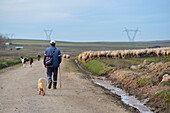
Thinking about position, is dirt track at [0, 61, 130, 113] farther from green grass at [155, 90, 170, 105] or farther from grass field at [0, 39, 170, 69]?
grass field at [0, 39, 170, 69]

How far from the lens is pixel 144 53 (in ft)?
126

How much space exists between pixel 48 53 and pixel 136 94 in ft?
16.8

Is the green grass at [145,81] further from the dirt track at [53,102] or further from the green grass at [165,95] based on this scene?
the dirt track at [53,102]

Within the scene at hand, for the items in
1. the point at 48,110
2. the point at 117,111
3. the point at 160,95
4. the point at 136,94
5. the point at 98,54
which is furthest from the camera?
the point at 98,54

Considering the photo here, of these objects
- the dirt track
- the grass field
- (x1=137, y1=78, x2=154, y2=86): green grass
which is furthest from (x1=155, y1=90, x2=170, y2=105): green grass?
the grass field

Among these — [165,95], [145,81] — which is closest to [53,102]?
[165,95]

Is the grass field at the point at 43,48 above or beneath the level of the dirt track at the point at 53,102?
beneath

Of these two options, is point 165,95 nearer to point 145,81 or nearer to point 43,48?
point 145,81

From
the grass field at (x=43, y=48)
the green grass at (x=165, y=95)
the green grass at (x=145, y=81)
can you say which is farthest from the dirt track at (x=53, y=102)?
the grass field at (x=43, y=48)

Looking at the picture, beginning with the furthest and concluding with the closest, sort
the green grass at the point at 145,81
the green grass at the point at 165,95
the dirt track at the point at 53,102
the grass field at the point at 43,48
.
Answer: the grass field at the point at 43,48 < the green grass at the point at 145,81 < the green grass at the point at 165,95 < the dirt track at the point at 53,102

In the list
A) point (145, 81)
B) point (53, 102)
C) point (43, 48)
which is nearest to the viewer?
point (53, 102)

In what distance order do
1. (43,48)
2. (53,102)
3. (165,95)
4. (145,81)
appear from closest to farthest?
(53,102), (165,95), (145,81), (43,48)

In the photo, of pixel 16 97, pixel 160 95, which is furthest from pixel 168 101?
pixel 16 97

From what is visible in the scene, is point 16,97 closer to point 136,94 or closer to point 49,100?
point 49,100
